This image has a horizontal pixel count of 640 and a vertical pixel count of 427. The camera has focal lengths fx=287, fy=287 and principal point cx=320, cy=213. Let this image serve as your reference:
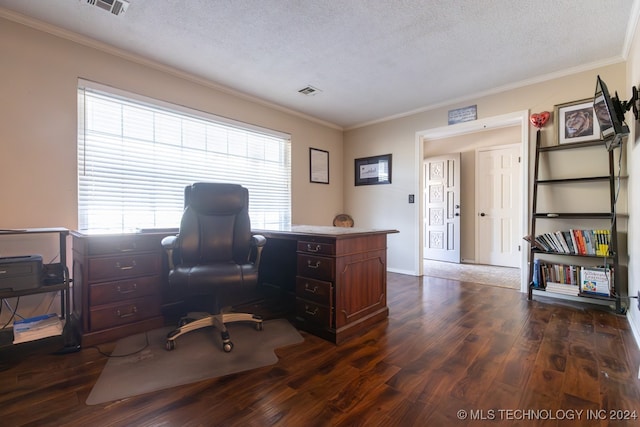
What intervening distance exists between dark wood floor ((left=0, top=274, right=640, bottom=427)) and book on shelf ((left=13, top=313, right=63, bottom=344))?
0.06 m

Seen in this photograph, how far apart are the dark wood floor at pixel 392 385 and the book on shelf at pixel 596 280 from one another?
435mm

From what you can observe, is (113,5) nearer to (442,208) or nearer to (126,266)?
→ (126,266)

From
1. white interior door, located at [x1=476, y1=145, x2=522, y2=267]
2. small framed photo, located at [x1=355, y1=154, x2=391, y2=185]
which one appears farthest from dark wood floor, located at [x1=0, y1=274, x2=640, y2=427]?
white interior door, located at [x1=476, y1=145, x2=522, y2=267]

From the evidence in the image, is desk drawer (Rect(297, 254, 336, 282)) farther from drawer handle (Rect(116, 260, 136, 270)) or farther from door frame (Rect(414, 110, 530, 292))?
door frame (Rect(414, 110, 530, 292))

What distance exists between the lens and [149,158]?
2.87 m

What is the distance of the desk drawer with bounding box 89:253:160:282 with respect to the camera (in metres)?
2.05

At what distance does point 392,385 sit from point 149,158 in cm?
288

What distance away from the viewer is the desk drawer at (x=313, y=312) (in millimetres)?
2135

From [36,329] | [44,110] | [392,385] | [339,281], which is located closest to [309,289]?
[339,281]

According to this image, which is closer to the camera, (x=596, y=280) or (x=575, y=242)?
(x=596, y=280)

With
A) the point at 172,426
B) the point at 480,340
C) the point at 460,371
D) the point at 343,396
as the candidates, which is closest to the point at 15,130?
the point at 172,426

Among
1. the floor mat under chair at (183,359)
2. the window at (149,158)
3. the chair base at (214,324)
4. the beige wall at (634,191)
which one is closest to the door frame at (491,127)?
the beige wall at (634,191)

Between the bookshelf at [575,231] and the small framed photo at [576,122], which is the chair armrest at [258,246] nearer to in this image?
the bookshelf at [575,231]

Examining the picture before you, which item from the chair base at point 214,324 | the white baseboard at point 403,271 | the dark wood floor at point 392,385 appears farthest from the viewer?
the white baseboard at point 403,271
